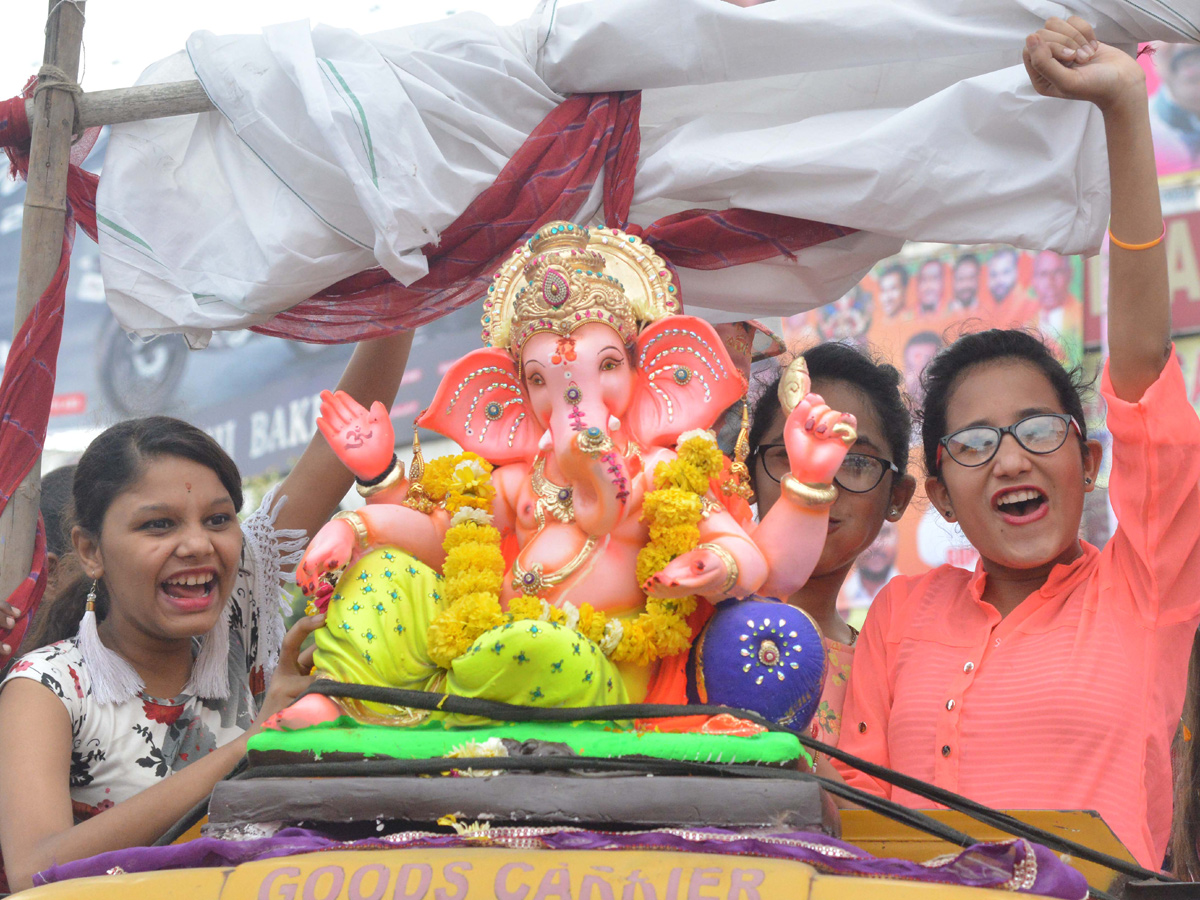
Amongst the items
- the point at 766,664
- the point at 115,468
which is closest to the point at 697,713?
the point at 766,664

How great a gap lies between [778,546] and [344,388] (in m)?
1.46

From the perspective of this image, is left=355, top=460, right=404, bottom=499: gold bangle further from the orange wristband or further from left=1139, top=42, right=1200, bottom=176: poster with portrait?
left=1139, top=42, right=1200, bottom=176: poster with portrait

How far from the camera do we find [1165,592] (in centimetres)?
226

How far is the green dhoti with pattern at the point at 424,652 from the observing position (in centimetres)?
191

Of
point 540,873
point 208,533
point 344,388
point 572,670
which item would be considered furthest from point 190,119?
point 540,873

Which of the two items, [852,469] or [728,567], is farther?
[852,469]

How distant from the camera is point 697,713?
75.8 inches

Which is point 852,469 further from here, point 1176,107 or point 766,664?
point 1176,107

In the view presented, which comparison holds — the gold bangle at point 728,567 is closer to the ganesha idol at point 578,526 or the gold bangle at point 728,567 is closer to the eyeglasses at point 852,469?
the ganesha idol at point 578,526

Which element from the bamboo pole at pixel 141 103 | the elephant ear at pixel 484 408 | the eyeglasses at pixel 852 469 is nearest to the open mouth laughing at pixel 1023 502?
the eyeglasses at pixel 852 469

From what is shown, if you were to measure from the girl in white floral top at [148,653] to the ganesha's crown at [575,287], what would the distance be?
0.33 m

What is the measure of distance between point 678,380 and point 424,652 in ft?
2.35

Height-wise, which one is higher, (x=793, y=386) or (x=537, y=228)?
(x=537, y=228)

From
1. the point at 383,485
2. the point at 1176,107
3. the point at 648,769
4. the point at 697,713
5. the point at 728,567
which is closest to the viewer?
the point at 648,769
